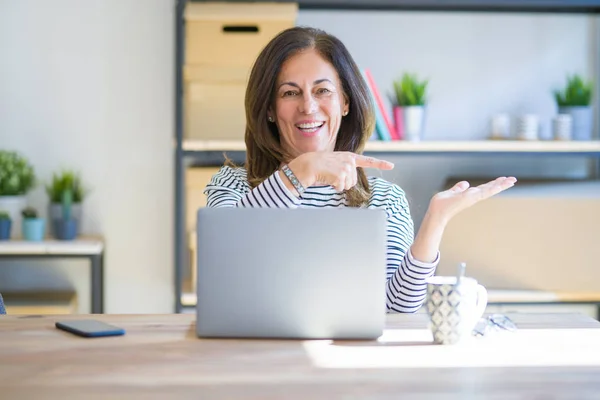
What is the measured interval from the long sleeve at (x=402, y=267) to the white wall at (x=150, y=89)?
1.24m

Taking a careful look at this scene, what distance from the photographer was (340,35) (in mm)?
3383

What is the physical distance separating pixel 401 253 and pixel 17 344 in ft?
2.98

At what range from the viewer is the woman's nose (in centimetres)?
201

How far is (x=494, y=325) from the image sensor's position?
1531 mm

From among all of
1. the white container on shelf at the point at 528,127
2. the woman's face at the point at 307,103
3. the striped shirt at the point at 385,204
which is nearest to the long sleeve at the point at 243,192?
the striped shirt at the point at 385,204

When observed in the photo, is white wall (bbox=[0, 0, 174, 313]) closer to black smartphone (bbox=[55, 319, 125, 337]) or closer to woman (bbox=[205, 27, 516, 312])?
woman (bbox=[205, 27, 516, 312])

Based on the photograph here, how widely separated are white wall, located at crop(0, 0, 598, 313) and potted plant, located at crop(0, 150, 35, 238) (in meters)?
0.16

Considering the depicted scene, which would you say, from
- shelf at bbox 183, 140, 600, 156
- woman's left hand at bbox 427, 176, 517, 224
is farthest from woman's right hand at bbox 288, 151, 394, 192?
shelf at bbox 183, 140, 600, 156

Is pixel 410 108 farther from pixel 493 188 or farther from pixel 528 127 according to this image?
pixel 493 188

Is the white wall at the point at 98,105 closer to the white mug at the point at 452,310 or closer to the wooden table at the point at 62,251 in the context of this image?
the wooden table at the point at 62,251

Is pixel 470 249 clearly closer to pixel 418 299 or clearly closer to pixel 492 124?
pixel 492 124

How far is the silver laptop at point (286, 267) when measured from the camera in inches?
54.2

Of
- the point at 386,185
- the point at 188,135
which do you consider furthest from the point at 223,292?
the point at 188,135

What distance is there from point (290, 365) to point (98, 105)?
230 cm
